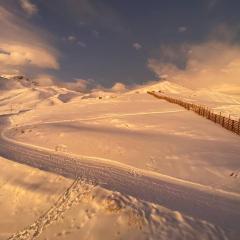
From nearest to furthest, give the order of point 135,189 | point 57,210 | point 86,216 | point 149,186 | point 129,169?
point 86,216, point 57,210, point 135,189, point 149,186, point 129,169

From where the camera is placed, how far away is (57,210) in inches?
467

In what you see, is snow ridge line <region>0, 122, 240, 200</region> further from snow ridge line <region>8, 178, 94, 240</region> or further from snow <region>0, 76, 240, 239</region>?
snow ridge line <region>8, 178, 94, 240</region>

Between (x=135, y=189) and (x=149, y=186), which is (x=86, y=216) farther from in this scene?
(x=149, y=186)

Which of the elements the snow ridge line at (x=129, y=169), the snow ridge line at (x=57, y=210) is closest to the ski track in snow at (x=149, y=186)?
the snow ridge line at (x=129, y=169)

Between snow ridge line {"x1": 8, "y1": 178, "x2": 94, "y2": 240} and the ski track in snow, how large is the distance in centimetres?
85

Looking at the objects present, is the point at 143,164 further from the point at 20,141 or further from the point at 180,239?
the point at 20,141

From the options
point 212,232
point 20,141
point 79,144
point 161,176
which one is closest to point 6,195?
point 161,176

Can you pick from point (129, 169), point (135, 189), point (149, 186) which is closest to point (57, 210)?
point (135, 189)

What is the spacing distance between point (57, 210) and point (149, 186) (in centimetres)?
429

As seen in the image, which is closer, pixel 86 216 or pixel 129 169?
pixel 86 216

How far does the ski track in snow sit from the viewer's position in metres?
11.7

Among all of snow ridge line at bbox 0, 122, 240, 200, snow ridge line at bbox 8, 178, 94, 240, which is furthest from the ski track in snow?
snow ridge line at bbox 8, 178, 94, 240

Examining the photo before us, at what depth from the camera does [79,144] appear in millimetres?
23750

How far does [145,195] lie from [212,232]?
3457 millimetres
